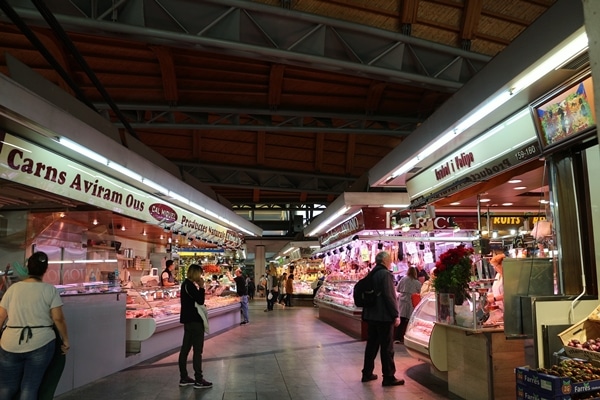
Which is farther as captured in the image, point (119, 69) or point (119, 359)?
point (119, 69)

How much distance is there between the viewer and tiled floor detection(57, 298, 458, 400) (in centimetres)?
600

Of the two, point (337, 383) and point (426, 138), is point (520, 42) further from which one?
point (337, 383)

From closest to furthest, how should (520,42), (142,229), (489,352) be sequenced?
(520,42) < (489,352) < (142,229)

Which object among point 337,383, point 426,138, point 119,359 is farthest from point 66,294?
point 426,138

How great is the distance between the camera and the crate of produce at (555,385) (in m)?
2.98

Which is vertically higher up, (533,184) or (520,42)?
(520,42)

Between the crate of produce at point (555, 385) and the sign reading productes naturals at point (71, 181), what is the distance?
5.27m

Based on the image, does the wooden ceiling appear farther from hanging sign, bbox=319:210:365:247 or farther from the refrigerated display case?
the refrigerated display case

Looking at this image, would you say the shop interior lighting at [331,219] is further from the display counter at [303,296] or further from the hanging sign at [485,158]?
the display counter at [303,296]

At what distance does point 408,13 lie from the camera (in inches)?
354

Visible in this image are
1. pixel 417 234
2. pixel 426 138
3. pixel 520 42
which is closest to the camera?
pixel 520 42

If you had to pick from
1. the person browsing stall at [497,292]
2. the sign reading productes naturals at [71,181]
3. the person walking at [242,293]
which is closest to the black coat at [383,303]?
the person browsing stall at [497,292]

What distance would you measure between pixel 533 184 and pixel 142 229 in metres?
8.10

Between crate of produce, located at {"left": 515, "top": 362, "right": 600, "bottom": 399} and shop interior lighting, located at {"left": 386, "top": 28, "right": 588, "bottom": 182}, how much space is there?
220 cm
